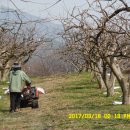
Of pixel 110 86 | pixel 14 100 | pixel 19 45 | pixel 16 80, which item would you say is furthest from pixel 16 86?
pixel 19 45

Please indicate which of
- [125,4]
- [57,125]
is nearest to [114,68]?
[57,125]

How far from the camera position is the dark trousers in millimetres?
15955

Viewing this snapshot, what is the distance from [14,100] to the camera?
16016 mm

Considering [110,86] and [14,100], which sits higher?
[110,86]

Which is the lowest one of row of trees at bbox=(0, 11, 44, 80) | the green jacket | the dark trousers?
the dark trousers

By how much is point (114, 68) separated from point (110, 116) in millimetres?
4158

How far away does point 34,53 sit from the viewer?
141 feet

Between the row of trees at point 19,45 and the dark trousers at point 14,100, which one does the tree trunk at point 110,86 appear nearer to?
the dark trousers at point 14,100

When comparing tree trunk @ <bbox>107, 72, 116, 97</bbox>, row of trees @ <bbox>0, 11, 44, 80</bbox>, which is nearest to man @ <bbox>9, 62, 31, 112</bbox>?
tree trunk @ <bbox>107, 72, 116, 97</bbox>

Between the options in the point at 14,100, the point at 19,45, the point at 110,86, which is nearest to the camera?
the point at 14,100

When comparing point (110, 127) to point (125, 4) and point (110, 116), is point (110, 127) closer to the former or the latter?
point (110, 116)

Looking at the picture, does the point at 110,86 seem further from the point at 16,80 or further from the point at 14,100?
the point at 14,100

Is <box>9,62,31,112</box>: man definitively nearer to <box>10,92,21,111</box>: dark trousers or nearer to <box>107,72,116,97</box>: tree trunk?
<box>10,92,21,111</box>: dark trousers

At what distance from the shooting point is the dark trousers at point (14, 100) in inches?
628
